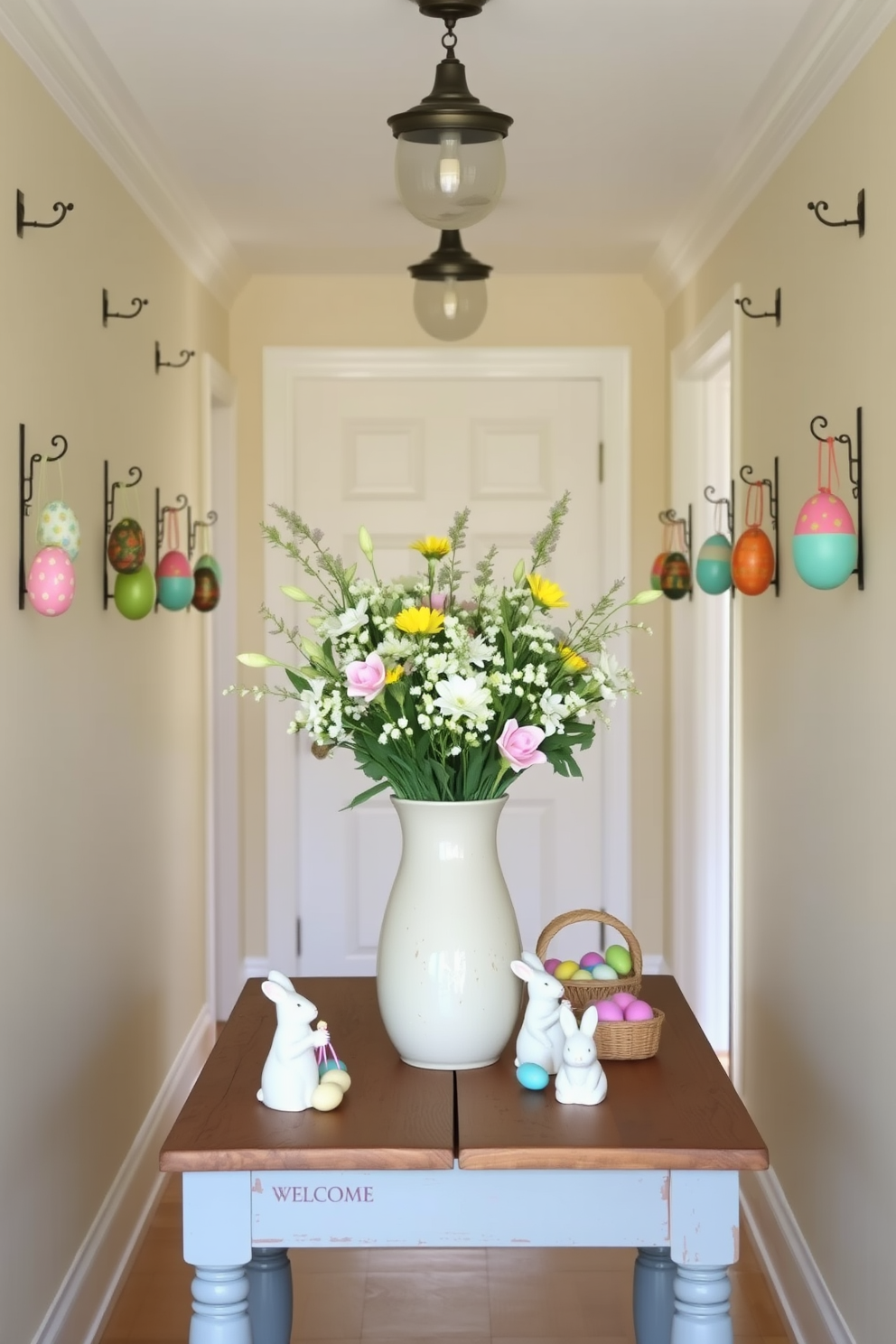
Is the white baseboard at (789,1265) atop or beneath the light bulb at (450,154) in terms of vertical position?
beneath

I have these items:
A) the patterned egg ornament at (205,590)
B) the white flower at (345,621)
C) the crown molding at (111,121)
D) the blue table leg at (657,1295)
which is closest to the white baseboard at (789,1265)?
the blue table leg at (657,1295)

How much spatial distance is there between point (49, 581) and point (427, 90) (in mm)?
1214

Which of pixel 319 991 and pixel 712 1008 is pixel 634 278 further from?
pixel 319 991

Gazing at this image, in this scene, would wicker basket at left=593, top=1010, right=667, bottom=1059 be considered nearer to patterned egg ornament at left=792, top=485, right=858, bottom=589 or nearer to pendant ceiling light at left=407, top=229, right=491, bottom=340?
patterned egg ornament at left=792, top=485, right=858, bottom=589

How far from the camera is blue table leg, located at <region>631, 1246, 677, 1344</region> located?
A: 6.84ft

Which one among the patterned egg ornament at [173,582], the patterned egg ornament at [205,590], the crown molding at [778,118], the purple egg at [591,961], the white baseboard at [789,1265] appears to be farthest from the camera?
the patterned egg ornament at [205,590]

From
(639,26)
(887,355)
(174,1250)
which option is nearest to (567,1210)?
(887,355)

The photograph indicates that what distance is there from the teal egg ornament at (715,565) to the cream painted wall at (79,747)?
1.25 metres

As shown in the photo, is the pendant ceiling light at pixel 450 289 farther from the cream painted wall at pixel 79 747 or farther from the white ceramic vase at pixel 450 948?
the white ceramic vase at pixel 450 948

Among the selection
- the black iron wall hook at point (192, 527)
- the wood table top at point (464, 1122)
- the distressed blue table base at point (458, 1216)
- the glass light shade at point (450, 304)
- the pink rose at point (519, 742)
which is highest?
the glass light shade at point (450, 304)

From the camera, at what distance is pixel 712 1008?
4.01 meters

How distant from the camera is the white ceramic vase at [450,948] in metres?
1.80

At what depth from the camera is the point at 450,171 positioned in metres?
1.93

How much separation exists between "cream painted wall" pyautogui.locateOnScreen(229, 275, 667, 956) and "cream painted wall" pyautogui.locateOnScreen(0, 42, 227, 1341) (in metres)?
0.72
